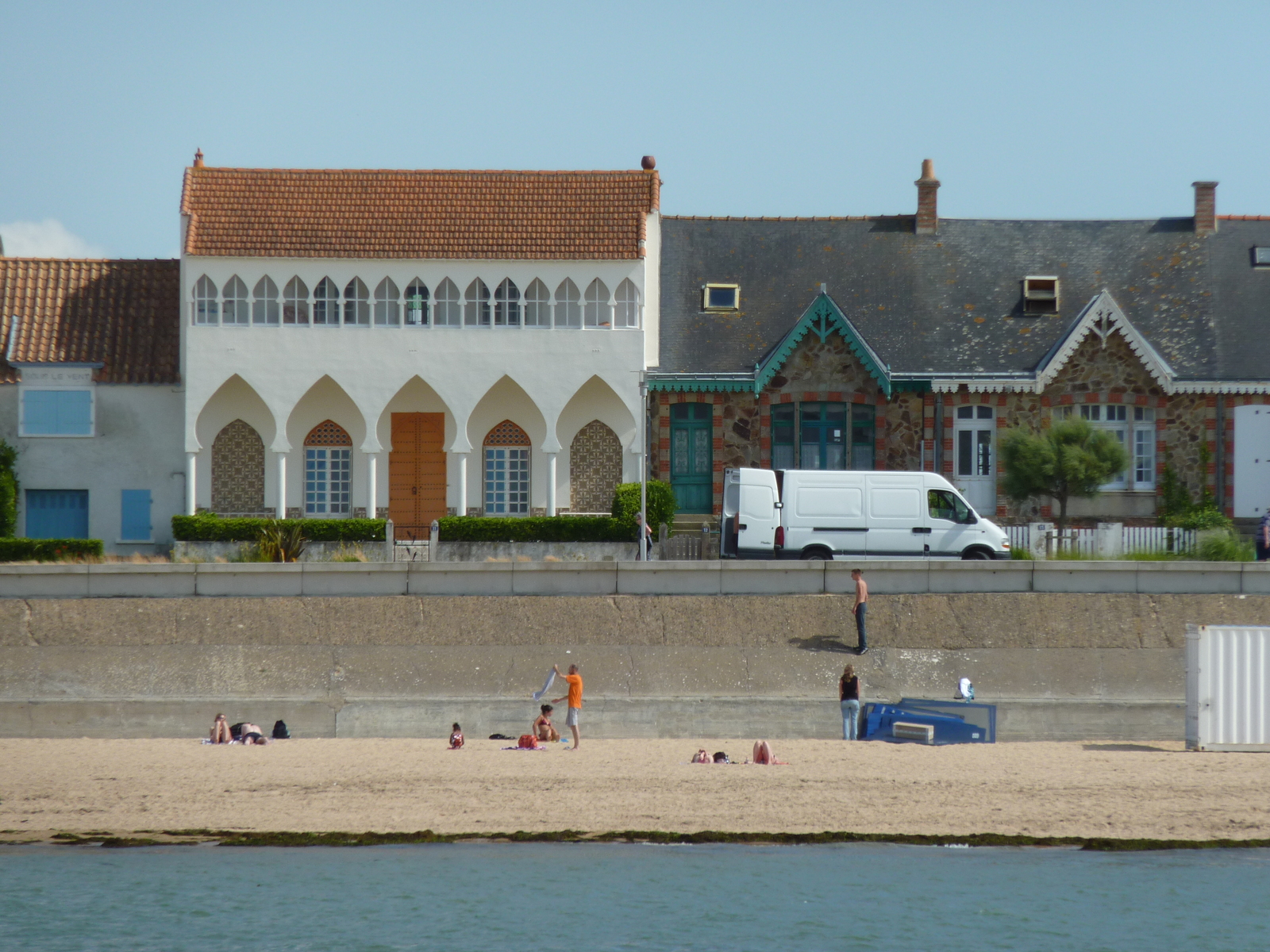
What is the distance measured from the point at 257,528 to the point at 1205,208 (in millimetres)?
24249

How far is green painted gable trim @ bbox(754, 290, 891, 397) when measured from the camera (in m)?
33.0

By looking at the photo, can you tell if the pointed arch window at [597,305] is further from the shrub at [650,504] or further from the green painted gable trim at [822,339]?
the shrub at [650,504]

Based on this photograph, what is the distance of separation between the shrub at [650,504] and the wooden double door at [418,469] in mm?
4469

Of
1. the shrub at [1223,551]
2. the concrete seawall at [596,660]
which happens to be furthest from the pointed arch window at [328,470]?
the shrub at [1223,551]

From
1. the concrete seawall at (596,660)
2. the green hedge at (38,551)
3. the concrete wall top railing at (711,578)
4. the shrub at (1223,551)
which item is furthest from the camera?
the green hedge at (38,551)

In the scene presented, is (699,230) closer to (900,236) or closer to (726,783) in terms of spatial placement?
(900,236)

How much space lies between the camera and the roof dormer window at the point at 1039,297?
35.3 metres

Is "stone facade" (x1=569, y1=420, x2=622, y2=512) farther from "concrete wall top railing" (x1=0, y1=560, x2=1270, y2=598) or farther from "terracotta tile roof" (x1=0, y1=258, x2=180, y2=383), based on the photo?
"terracotta tile roof" (x1=0, y1=258, x2=180, y2=383)

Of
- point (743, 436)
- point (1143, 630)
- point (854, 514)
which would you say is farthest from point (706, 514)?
point (1143, 630)

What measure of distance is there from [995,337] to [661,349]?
776 centimetres

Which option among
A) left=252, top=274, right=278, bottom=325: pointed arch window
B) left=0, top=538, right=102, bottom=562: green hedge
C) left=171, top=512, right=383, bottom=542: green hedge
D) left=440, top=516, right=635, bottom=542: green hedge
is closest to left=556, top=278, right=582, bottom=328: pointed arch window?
left=440, top=516, right=635, bottom=542: green hedge

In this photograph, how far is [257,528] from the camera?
30875mm

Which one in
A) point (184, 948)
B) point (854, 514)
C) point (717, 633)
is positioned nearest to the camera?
point (184, 948)

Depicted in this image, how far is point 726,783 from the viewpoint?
19.3 m
